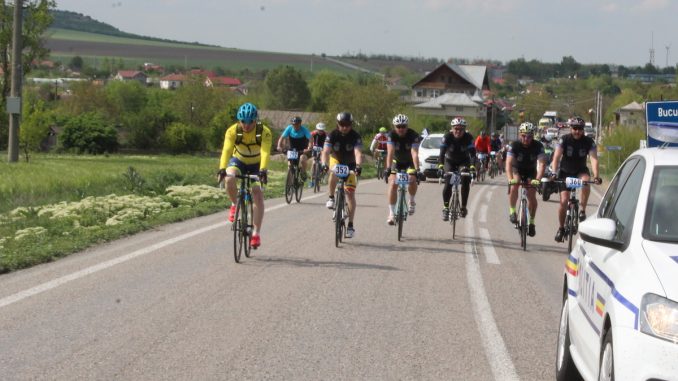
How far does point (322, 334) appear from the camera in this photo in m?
7.77

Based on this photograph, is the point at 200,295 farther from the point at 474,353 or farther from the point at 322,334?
the point at 474,353

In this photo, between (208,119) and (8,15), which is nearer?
(8,15)

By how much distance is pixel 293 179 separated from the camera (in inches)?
847

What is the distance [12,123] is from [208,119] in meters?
74.7

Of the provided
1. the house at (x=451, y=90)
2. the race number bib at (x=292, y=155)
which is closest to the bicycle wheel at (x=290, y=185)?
the race number bib at (x=292, y=155)

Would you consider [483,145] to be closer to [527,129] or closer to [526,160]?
[526,160]

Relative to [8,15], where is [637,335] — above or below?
below

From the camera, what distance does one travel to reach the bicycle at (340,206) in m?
13.8

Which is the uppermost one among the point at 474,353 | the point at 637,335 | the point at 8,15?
the point at 8,15

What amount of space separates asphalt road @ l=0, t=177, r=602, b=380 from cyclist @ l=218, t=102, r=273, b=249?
0.65 metres

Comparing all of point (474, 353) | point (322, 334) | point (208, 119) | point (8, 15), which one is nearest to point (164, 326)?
point (322, 334)

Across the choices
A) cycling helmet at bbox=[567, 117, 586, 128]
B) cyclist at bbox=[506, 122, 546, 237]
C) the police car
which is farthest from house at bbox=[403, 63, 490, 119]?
the police car

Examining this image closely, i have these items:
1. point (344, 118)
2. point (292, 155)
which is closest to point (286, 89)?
point (292, 155)

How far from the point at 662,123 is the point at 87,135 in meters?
88.5
